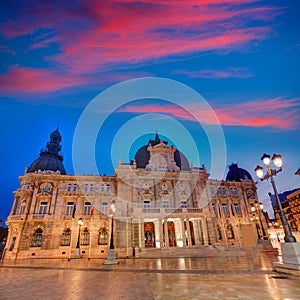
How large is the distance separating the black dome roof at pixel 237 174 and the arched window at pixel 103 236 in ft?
106

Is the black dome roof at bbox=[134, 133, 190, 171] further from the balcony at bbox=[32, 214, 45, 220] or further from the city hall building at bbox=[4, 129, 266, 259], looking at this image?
the balcony at bbox=[32, 214, 45, 220]

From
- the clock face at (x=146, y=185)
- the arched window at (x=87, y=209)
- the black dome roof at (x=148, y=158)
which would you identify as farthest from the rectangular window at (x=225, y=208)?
the arched window at (x=87, y=209)

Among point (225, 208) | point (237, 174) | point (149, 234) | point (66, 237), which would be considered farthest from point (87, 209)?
point (237, 174)

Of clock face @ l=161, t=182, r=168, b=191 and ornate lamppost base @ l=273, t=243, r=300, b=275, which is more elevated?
clock face @ l=161, t=182, r=168, b=191

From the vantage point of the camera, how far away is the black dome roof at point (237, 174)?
4534cm

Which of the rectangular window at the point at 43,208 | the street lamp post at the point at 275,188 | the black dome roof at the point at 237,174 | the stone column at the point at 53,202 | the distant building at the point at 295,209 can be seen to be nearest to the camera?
the street lamp post at the point at 275,188

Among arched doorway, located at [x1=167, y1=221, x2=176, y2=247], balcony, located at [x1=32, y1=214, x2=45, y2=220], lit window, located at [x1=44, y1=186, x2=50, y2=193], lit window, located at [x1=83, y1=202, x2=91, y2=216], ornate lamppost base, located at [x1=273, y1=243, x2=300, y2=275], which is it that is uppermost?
lit window, located at [x1=44, y1=186, x2=50, y2=193]

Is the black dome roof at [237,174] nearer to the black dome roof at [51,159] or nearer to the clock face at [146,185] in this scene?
the clock face at [146,185]

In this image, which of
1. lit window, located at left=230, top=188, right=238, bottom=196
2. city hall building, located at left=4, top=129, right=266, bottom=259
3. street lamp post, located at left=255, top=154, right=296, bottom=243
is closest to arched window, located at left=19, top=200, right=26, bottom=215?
city hall building, located at left=4, top=129, right=266, bottom=259

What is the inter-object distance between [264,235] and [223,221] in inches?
361

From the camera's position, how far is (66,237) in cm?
3086

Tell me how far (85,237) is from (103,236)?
296 cm

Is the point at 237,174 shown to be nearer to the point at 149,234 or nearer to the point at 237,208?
the point at 237,208

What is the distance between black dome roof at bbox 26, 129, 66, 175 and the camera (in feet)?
120
